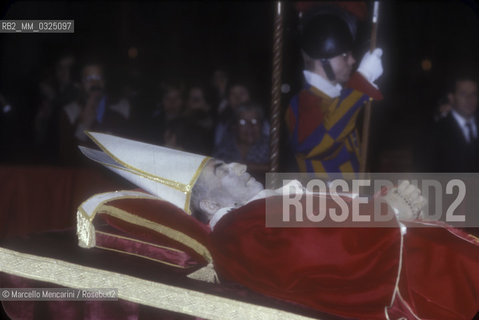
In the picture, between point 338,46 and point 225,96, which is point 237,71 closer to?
point 225,96

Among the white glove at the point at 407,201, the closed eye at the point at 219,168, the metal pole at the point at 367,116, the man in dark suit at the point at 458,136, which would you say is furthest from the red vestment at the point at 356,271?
the man in dark suit at the point at 458,136

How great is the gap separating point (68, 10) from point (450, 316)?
6865 millimetres

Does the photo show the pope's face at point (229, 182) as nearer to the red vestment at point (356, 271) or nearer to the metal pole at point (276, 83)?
the red vestment at point (356, 271)

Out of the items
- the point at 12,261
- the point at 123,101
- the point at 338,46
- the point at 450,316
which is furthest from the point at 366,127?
the point at 123,101

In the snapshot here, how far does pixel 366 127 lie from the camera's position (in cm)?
296

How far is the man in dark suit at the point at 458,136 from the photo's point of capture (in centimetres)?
412

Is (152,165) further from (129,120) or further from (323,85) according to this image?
(129,120)

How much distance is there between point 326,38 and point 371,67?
297 mm

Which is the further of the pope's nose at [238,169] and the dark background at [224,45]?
the dark background at [224,45]

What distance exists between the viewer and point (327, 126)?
112 inches

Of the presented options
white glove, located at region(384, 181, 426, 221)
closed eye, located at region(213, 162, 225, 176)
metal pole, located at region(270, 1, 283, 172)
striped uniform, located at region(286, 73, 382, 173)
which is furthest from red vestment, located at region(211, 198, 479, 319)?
striped uniform, located at region(286, 73, 382, 173)

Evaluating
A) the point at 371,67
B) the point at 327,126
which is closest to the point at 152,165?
the point at 327,126

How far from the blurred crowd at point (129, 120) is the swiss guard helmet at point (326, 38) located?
74cm

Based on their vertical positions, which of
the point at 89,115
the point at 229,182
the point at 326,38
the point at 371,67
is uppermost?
the point at 326,38
